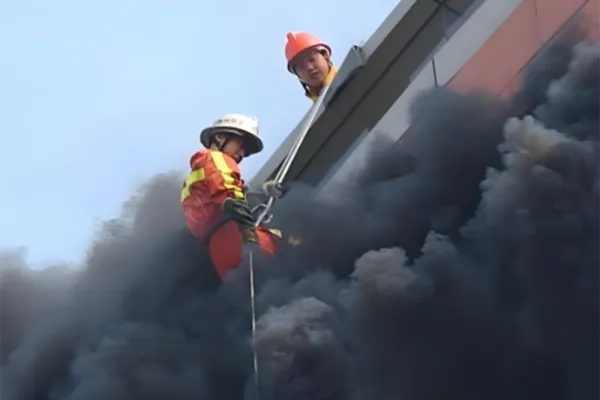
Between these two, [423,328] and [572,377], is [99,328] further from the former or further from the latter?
[572,377]

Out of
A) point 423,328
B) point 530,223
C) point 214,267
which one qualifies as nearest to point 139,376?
point 214,267

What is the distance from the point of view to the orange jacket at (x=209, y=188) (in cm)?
1058

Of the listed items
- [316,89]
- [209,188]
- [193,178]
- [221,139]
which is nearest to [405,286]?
[209,188]

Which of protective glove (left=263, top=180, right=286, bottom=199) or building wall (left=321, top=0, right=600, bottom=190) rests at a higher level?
building wall (left=321, top=0, right=600, bottom=190)

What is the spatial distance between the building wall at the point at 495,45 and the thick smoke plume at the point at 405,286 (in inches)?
5.9

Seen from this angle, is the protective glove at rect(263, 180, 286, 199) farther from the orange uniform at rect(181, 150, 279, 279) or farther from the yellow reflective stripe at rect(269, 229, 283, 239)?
the yellow reflective stripe at rect(269, 229, 283, 239)

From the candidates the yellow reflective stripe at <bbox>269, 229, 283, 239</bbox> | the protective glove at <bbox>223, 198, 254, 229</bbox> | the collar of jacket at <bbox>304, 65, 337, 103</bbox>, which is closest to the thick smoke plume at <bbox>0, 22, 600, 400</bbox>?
the yellow reflective stripe at <bbox>269, 229, 283, 239</bbox>

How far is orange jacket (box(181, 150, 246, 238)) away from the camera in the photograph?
416 inches

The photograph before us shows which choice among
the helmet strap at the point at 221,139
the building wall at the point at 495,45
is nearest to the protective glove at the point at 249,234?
the helmet strap at the point at 221,139

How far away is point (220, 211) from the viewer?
10648mm

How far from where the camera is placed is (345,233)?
10.7m

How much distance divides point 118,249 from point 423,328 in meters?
4.22

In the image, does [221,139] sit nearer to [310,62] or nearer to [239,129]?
[239,129]

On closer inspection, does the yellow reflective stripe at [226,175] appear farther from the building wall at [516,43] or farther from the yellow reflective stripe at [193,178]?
the building wall at [516,43]
